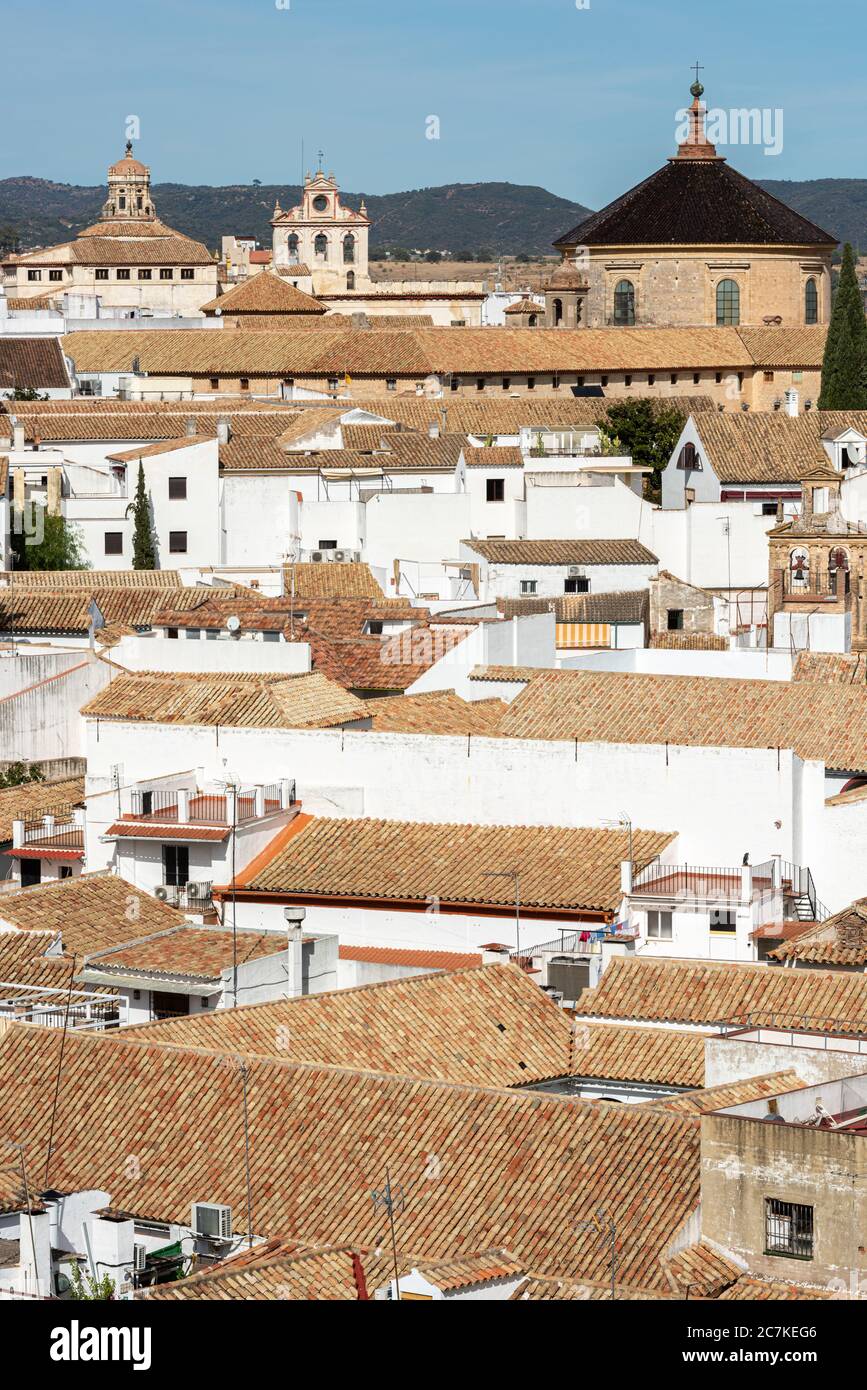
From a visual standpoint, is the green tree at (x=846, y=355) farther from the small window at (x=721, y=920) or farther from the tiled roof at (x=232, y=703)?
the small window at (x=721, y=920)

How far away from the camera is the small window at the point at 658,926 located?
22.7m

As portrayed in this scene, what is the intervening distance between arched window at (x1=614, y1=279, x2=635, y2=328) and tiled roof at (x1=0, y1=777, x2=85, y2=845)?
157 feet

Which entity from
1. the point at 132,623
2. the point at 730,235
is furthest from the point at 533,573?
the point at 730,235

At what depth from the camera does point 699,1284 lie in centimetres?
1357

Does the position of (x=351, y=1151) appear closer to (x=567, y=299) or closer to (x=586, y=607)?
(x=586, y=607)

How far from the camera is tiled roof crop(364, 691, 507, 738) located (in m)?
27.9

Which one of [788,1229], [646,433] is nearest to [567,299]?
[646,433]

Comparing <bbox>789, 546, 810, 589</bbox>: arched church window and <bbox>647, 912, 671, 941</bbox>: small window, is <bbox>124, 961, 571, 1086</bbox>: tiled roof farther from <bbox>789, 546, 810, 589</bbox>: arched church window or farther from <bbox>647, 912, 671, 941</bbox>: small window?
<bbox>789, 546, 810, 589</bbox>: arched church window

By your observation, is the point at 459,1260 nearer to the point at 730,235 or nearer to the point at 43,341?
the point at 43,341

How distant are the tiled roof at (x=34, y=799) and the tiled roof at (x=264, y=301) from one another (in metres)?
50.5

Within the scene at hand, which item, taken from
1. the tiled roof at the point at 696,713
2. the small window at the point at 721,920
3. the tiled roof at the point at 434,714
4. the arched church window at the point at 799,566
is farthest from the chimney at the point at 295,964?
the arched church window at the point at 799,566

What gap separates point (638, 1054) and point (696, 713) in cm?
992


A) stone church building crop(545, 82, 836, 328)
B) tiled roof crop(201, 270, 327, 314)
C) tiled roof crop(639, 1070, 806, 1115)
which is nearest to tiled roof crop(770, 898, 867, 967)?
tiled roof crop(639, 1070, 806, 1115)

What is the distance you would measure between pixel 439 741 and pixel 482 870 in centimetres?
192
